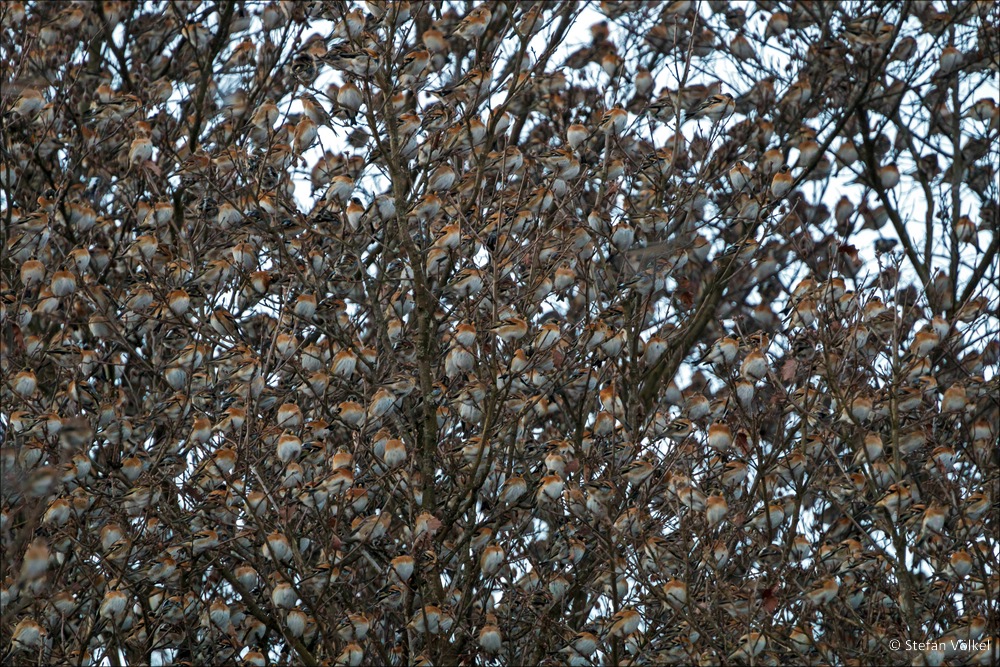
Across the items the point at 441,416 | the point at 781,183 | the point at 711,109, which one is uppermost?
the point at 711,109

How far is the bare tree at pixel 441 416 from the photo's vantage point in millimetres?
7453

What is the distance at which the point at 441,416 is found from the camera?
8680 mm

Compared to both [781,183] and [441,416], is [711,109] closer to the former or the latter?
[781,183]

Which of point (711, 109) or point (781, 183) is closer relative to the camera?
point (781, 183)

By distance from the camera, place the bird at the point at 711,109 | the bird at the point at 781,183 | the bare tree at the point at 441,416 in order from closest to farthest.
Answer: the bare tree at the point at 441,416 → the bird at the point at 781,183 → the bird at the point at 711,109

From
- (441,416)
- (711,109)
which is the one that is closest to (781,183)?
(711,109)

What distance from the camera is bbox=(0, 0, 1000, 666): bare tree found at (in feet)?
24.5

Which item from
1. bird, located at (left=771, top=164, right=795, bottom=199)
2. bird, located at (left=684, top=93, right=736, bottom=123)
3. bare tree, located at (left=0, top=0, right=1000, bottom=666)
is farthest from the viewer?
bird, located at (left=684, top=93, right=736, bottom=123)

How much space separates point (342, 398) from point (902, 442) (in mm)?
3880

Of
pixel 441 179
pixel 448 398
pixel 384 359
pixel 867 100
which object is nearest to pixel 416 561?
pixel 448 398

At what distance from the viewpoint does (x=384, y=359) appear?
858 cm

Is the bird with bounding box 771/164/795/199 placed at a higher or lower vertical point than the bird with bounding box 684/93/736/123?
lower

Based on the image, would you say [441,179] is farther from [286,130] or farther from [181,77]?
[181,77]

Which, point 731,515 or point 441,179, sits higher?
point 441,179
